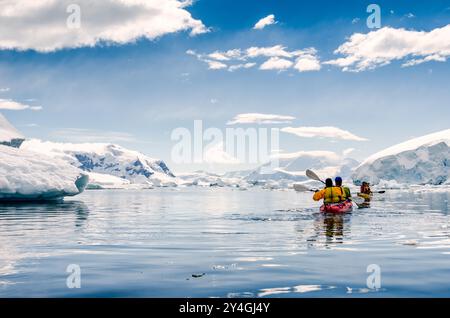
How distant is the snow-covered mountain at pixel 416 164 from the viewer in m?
158

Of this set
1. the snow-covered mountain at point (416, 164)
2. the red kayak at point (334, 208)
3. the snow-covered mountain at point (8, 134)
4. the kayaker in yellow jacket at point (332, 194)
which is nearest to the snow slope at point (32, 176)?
the snow-covered mountain at point (8, 134)

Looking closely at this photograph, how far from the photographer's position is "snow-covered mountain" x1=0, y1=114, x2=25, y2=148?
Answer: 193ft

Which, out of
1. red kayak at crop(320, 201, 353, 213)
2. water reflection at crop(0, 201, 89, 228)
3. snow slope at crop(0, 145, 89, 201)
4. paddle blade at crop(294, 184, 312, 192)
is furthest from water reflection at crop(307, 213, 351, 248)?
snow slope at crop(0, 145, 89, 201)

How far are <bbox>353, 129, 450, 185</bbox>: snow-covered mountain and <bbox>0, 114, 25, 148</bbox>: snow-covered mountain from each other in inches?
5110

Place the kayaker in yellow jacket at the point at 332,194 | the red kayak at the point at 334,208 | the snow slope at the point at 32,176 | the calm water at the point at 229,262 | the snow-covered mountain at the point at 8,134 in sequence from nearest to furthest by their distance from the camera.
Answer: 1. the calm water at the point at 229,262
2. the kayaker in yellow jacket at the point at 332,194
3. the red kayak at the point at 334,208
4. the snow slope at the point at 32,176
5. the snow-covered mountain at the point at 8,134

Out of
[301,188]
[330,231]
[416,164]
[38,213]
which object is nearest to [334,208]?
[301,188]

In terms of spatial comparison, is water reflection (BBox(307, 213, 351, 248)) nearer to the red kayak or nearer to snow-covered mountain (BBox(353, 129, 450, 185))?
the red kayak

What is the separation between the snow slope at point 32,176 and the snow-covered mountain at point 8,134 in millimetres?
14540

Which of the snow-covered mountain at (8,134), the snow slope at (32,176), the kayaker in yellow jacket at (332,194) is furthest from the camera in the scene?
the snow-covered mountain at (8,134)

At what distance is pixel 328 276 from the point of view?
29.0ft

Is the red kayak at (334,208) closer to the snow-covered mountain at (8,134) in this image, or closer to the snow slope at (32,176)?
the snow slope at (32,176)

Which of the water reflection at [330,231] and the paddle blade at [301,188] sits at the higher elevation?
the paddle blade at [301,188]
